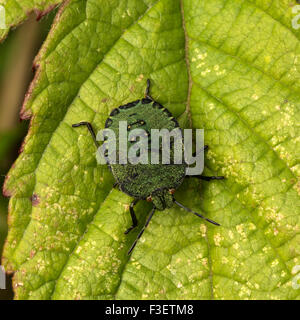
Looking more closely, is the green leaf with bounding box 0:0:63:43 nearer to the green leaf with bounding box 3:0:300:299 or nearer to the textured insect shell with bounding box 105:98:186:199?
the green leaf with bounding box 3:0:300:299

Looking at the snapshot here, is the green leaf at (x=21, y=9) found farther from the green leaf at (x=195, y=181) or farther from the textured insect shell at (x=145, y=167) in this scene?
the textured insect shell at (x=145, y=167)

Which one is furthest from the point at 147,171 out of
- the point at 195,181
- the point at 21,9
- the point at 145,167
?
the point at 21,9

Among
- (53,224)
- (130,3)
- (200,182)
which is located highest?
(130,3)

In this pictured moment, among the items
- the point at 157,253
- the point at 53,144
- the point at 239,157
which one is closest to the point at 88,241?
the point at 157,253

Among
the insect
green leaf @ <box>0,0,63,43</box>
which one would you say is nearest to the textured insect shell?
the insect

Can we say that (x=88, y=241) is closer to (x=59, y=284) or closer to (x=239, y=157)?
(x=59, y=284)

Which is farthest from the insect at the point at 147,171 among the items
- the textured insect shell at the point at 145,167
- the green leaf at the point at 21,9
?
the green leaf at the point at 21,9
